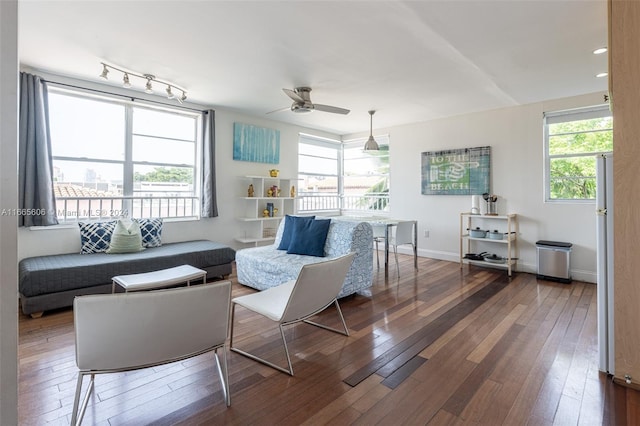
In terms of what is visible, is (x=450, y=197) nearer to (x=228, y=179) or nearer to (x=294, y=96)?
(x=294, y=96)

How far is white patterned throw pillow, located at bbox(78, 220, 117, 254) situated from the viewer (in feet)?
12.0

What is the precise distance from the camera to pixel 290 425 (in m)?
1.54

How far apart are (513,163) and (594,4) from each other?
283 centimetres

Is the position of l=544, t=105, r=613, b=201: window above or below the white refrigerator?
above

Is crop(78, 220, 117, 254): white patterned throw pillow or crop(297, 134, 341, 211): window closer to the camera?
crop(78, 220, 117, 254): white patterned throw pillow

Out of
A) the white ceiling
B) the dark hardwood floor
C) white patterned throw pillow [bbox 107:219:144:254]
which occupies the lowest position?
the dark hardwood floor

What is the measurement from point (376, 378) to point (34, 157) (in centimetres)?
401

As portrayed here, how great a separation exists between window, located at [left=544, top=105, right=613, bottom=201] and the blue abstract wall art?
169 inches

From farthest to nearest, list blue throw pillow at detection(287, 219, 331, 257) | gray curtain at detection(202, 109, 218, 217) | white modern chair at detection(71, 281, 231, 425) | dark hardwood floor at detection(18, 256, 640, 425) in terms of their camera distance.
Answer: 1. gray curtain at detection(202, 109, 218, 217)
2. blue throw pillow at detection(287, 219, 331, 257)
3. dark hardwood floor at detection(18, 256, 640, 425)
4. white modern chair at detection(71, 281, 231, 425)

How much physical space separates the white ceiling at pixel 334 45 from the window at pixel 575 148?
0.36 m

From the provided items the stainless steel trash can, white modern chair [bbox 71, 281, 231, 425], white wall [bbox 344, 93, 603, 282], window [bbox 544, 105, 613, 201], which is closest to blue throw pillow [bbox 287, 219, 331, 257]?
white modern chair [bbox 71, 281, 231, 425]

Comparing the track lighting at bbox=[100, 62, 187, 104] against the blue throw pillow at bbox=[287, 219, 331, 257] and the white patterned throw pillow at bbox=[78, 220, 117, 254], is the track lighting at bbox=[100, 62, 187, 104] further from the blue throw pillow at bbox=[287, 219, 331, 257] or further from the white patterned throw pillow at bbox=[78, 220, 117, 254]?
the blue throw pillow at bbox=[287, 219, 331, 257]

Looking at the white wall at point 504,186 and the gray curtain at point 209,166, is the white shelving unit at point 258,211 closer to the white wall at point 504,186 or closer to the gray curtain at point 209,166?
the gray curtain at point 209,166

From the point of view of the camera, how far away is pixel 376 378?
6.36 ft
